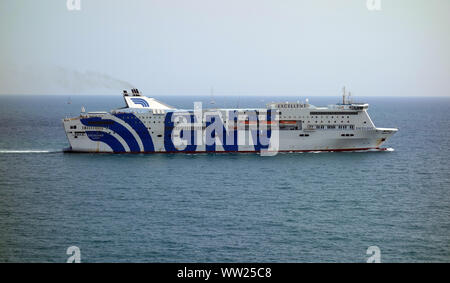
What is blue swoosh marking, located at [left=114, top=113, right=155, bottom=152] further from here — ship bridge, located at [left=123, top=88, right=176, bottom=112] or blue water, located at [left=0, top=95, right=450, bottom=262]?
ship bridge, located at [left=123, top=88, right=176, bottom=112]

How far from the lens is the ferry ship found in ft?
205

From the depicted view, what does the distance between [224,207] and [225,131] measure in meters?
25.7

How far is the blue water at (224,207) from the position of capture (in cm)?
2931

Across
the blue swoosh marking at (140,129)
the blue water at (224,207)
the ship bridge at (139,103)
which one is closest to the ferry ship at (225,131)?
the blue swoosh marking at (140,129)

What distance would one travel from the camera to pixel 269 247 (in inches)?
1160

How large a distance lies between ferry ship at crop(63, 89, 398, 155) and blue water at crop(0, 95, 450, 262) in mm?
2006

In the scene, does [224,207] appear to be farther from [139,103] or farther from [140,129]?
[139,103]

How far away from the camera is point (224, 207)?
37969 mm

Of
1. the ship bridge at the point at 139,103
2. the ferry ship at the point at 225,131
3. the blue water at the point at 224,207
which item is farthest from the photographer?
Answer: the ship bridge at the point at 139,103

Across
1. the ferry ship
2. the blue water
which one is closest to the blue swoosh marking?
the ferry ship

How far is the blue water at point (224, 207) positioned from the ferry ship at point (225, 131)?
2006 mm

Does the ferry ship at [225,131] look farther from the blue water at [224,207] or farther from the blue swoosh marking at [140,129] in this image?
the blue water at [224,207]

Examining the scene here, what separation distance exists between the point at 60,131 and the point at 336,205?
65.1 m
